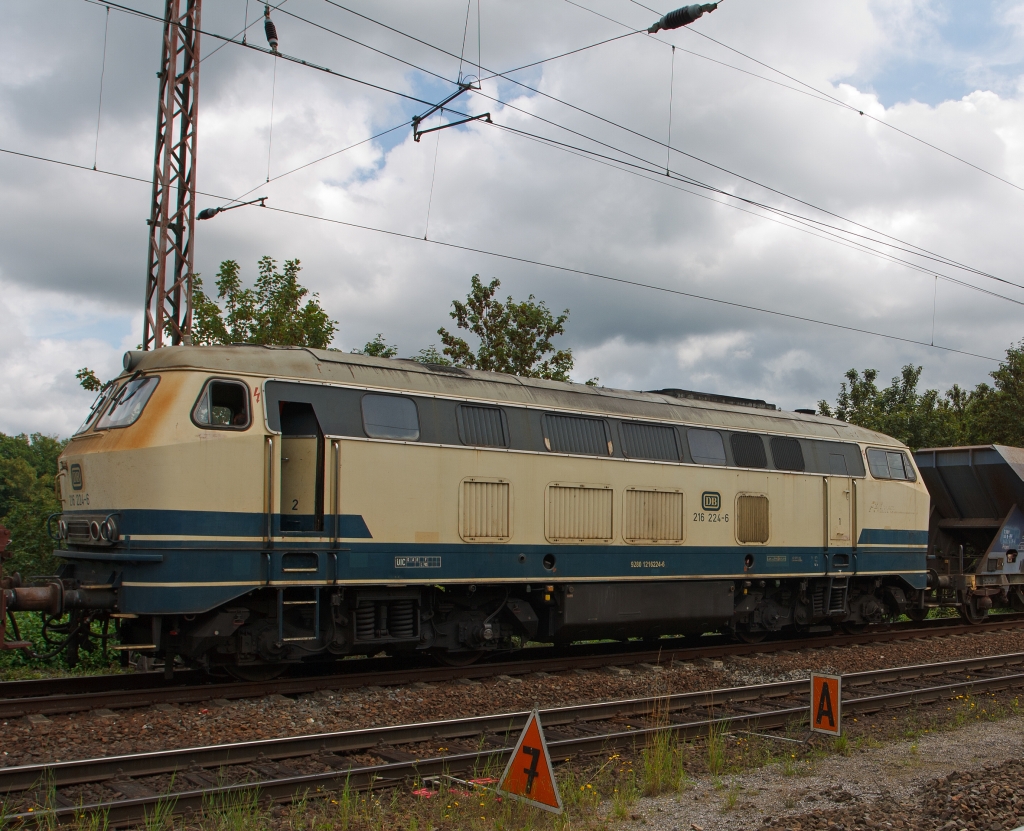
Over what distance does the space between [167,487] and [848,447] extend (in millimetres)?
12348

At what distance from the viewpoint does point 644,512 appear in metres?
13.6

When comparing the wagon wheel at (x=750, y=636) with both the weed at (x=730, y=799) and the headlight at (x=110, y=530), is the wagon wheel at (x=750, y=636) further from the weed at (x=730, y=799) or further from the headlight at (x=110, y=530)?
the headlight at (x=110, y=530)

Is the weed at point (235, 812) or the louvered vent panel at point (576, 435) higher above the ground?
the louvered vent panel at point (576, 435)

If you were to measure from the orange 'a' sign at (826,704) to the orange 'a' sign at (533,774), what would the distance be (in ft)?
11.9

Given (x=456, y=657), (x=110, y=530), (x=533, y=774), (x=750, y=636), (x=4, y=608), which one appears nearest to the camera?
(x=533, y=774)

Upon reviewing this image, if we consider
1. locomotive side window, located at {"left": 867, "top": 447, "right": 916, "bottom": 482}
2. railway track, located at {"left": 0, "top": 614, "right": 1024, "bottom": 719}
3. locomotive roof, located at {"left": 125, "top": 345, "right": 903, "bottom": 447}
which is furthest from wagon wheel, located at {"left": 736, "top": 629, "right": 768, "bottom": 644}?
locomotive side window, located at {"left": 867, "top": 447, "right": 916, "bottom": 482}

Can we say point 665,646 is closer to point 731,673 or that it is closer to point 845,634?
point 731,673

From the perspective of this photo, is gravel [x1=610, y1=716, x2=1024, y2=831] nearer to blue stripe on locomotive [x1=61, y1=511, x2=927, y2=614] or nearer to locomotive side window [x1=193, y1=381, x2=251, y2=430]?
blue stripe on locomotive [x1=61, y1=511, x2=927, y2=614]

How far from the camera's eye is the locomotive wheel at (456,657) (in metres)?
12.3

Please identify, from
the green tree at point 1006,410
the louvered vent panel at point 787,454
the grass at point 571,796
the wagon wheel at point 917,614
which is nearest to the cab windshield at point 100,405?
the grass at point 571,796

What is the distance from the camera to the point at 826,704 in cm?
916

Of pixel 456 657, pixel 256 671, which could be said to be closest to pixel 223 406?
pixel 256 671

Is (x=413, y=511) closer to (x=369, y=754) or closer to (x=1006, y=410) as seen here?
(x=369, y=754)

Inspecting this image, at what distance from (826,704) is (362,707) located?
4.92 meters
